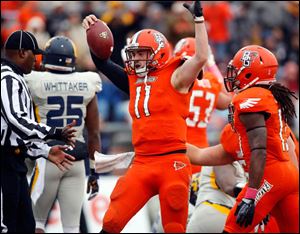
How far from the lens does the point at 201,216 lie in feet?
28.6

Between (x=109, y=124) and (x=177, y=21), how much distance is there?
211cm

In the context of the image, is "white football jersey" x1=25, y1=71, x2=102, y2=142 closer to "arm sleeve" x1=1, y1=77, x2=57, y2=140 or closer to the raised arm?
"arm sleeve" x1=1, y1=77, x2=57, y2=140

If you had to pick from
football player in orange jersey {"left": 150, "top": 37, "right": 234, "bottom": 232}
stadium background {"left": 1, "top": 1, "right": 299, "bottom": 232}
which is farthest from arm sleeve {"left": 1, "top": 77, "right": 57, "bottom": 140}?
stadium background {"left": 1, "top": 1, "right": 299, "bottom": 232}

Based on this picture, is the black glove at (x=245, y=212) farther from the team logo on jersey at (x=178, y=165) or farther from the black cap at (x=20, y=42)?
the black cap at (x=20, y=42)

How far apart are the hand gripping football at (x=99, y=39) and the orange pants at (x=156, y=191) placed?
3.23ft

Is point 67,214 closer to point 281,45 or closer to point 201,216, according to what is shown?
point 201,216

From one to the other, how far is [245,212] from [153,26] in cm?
778

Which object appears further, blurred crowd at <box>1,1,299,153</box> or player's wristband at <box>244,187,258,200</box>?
blurred crowd at <box>1,1,299,153</box>

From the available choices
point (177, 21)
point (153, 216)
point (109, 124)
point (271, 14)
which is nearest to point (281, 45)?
point (271, 14)

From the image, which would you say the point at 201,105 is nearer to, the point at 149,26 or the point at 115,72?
the point at 115,72

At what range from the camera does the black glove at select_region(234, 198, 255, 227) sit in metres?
6.80

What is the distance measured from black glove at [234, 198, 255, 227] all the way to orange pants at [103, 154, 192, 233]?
525mm

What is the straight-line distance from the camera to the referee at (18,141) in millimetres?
7008

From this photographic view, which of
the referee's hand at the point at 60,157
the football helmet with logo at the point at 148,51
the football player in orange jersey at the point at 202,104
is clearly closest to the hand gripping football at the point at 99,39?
the football helmet with logo at the point at 148,51
